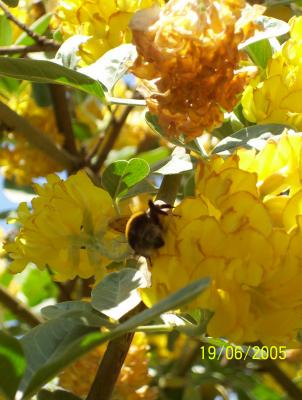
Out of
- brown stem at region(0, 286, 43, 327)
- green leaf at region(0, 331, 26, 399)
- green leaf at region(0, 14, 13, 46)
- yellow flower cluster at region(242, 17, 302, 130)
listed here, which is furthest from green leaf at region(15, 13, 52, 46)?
green leaf at region(0, 331, 26, 399)

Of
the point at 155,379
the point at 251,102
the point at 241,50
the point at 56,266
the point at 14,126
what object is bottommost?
the point at 155,379

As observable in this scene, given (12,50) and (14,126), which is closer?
(12,50)

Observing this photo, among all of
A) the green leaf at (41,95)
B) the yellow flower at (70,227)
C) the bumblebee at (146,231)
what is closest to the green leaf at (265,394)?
the green leaf at (41,95)

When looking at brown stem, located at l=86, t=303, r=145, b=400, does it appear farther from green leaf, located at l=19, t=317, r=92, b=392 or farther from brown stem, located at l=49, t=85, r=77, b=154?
brown stem, located at l=49, t=85, r=77, b=154

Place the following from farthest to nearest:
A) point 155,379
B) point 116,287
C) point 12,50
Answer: point 155,379, point 12,50, point 116,287

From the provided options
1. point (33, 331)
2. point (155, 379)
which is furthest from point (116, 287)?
point (155, 379)

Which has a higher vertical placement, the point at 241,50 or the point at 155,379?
the point at 241,50

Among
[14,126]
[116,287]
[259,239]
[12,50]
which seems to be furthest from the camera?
[14,126]

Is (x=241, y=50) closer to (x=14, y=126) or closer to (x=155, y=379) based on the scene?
(x=14, y=126)

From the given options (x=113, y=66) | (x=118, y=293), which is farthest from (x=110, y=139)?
(x=118, y=293)
